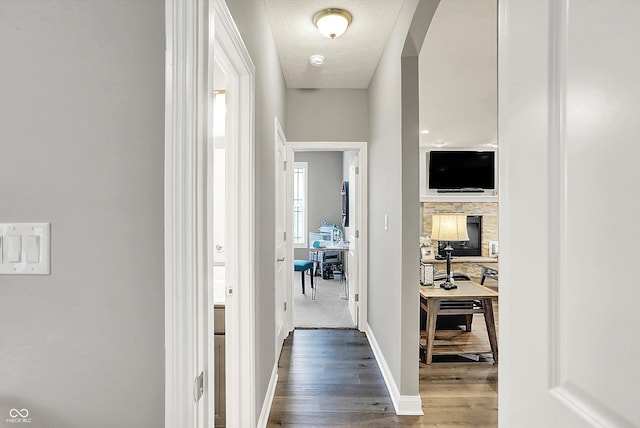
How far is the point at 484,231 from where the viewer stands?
288 inches

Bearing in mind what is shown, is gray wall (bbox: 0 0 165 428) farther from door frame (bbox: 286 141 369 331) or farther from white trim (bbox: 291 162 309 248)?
white trim (bbox: 291 162 309 248)

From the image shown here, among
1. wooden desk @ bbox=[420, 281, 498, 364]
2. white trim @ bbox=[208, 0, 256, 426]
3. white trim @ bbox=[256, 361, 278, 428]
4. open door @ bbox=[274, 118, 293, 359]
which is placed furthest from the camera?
open door @ bbox=[274, 118, 293, 359]

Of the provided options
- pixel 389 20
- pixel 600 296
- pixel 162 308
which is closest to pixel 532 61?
pixel 600 296

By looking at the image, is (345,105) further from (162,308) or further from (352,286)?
(162,308)

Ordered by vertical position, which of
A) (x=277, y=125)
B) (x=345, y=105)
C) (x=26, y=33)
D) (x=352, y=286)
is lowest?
(x=352, y=286)

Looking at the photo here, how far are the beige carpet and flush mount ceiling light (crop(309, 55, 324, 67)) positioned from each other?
2758 millimetres

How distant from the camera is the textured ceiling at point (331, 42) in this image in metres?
2.32

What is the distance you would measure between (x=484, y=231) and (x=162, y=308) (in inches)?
294

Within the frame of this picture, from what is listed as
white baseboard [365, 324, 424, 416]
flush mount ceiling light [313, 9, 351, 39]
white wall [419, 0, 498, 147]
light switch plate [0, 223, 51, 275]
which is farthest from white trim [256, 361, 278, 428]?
white wall [419, 0, 498, 147]

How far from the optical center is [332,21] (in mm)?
2363

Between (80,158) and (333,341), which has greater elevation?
(80,158)

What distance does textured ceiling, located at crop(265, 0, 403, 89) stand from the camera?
2.32 m

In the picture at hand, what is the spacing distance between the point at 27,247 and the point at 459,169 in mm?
7125

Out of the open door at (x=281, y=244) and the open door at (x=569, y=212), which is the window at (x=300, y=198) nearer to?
the open door at (x=281, y=244)
